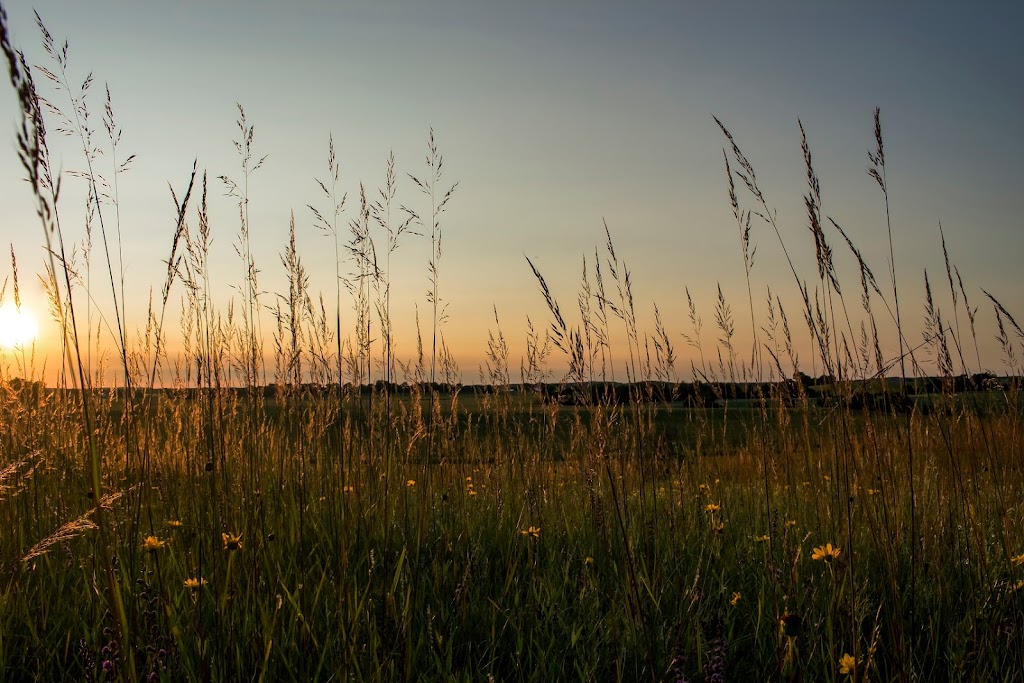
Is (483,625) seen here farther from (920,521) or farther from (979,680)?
(920,521)

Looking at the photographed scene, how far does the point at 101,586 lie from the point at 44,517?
125 centimetres

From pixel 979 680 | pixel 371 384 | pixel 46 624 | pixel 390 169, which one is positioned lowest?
pixel 979 680

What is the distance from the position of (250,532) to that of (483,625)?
0.99 metres

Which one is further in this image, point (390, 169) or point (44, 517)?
point (44, 517)

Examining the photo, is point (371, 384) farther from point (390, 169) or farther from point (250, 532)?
point (390, 169)

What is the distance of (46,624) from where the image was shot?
2.24 meters

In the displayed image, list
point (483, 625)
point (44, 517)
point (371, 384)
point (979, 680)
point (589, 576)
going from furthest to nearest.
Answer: point (44, 517) < point (371, 384) < point (589, 576) < point (483, 625) < point (979, 680)

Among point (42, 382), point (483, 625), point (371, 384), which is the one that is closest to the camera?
point (483, 625)

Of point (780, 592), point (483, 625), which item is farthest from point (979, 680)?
point (483, 625)

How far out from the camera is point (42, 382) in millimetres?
4078

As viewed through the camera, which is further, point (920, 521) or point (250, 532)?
point (920, 521)

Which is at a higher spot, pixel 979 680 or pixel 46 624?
pixel 46 624

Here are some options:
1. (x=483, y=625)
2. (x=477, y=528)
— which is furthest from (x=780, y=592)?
(x=477, y=528)

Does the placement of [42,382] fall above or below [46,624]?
above
